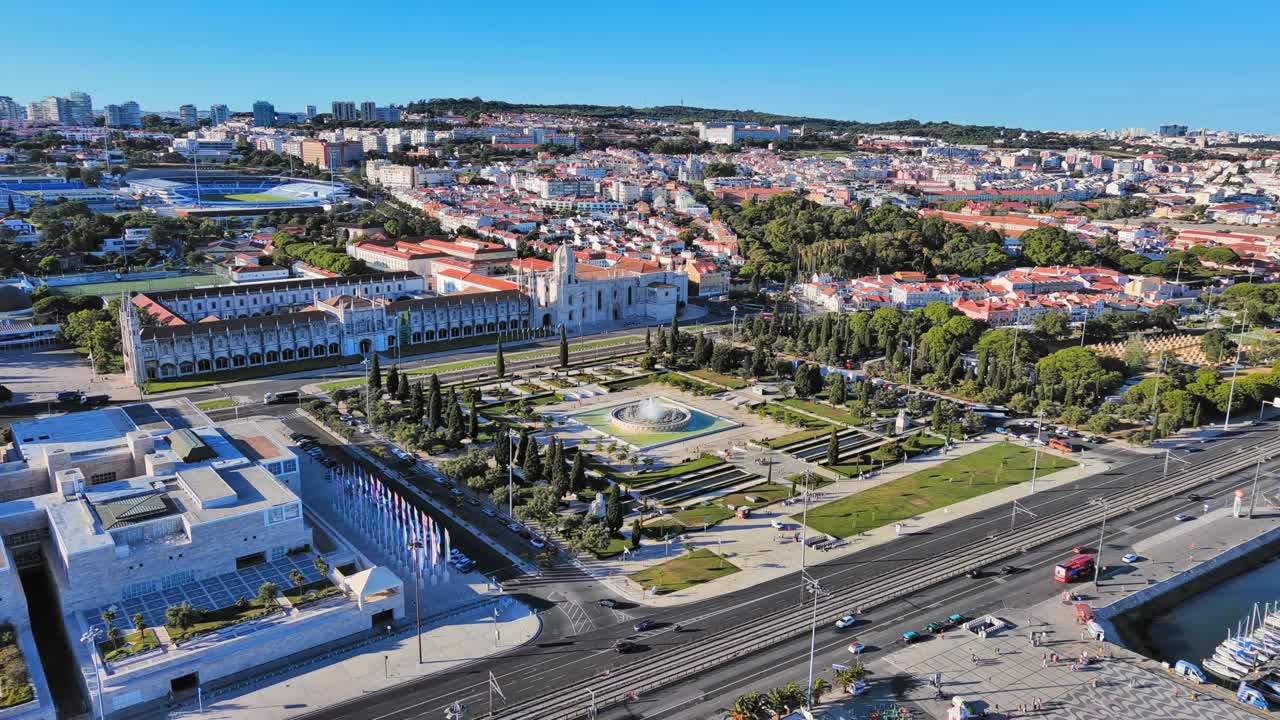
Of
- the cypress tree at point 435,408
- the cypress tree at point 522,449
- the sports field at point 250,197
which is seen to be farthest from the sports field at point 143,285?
the cypress tree at point 522,449

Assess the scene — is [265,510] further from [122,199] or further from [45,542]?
[122,199]

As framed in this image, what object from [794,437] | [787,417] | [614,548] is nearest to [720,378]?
[787,417]

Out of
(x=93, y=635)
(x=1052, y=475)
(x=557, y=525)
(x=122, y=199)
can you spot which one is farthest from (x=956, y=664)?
(x=122, y=199)

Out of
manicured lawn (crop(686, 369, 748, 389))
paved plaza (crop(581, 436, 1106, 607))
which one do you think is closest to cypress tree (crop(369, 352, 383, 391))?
manicured lawn (crop(686, 369, 748, 389))

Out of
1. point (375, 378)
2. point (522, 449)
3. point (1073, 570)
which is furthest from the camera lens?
point (375, 378)

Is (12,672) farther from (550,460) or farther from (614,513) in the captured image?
(550,460)

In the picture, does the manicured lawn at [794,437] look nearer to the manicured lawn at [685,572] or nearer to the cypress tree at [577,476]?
the cypress tree at [577,476]
